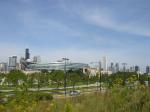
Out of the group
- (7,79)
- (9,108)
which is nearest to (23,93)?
(9,108)

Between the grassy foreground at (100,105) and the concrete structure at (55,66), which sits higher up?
the concrete structure at (55,66)

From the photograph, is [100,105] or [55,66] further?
[55,66]

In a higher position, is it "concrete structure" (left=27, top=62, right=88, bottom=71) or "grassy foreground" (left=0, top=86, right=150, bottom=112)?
"concrete structure" (left=27, top=62, right=88, bottom=71)

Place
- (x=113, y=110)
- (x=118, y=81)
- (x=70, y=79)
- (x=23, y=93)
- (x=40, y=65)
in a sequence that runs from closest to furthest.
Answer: (x=113, y=110), (x=23, y=93), (x=118, y=81), (x=70, y=79), (x=40, y=65)

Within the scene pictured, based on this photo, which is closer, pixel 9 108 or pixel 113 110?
pixel 113 110

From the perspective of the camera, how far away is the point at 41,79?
88188 millimetres

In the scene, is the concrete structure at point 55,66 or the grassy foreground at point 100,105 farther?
the concrete structure at point 55,66

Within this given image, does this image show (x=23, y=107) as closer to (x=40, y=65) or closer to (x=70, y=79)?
(x=70, y=79)

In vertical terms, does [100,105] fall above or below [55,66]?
below

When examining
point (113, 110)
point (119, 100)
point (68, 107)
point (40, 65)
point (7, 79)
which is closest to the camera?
point (68, 107)

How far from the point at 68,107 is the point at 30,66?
187912 mm

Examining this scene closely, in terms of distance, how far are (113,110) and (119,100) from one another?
71cm

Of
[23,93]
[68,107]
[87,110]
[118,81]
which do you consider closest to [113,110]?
[87,110]

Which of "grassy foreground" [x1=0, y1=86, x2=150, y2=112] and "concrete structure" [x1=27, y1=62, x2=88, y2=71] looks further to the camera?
"concrete structure" [x1=27, y1=62, x2=88, y2=71]
